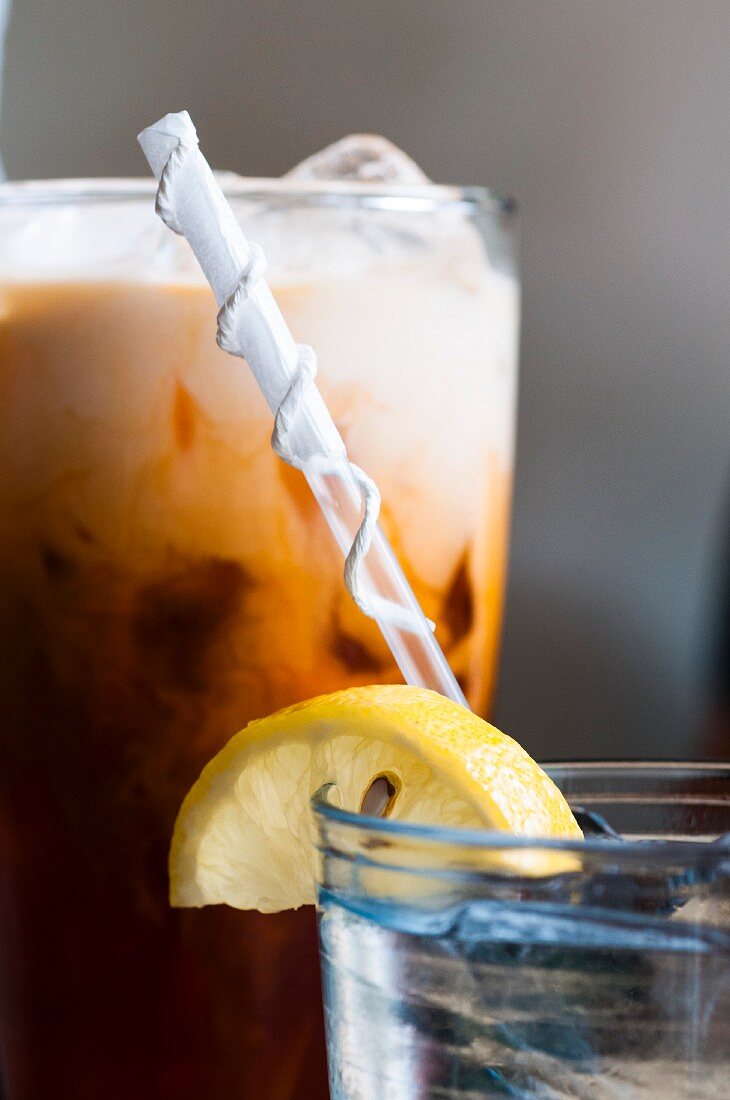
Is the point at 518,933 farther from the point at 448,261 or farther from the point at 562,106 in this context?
the point at 562,106

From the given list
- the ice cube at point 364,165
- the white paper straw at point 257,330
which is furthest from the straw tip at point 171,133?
the ice cube at point 364,165

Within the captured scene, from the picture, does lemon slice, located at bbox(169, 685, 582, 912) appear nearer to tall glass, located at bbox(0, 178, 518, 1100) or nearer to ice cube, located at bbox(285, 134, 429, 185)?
tall glass, located at bbox(0, 178, 518, 1100)

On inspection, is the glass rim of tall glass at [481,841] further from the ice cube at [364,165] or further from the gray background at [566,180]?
the gray background at [566,180]

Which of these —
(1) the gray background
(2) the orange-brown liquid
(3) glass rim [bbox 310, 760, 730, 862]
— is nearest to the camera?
(3) glass rim [bbox 310, 760, 730, 862]

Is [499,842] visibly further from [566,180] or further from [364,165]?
[566,180]

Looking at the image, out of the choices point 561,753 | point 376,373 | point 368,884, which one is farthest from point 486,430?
point 561,753

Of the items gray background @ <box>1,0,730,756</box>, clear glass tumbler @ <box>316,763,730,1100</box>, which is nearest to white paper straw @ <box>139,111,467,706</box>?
clear glass tumbler @ <box>316,763,730,1100</box>

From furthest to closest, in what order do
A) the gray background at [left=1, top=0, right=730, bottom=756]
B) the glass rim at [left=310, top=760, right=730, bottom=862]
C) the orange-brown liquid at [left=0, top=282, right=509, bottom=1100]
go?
the gray background at [left=1, top=0, right=730, bottom=756] → the orange-brown liquid at [left=0, top=282, right=509, bottom=1100] → the glass rim at [left=310, top=760, right=730, bottom=862]
